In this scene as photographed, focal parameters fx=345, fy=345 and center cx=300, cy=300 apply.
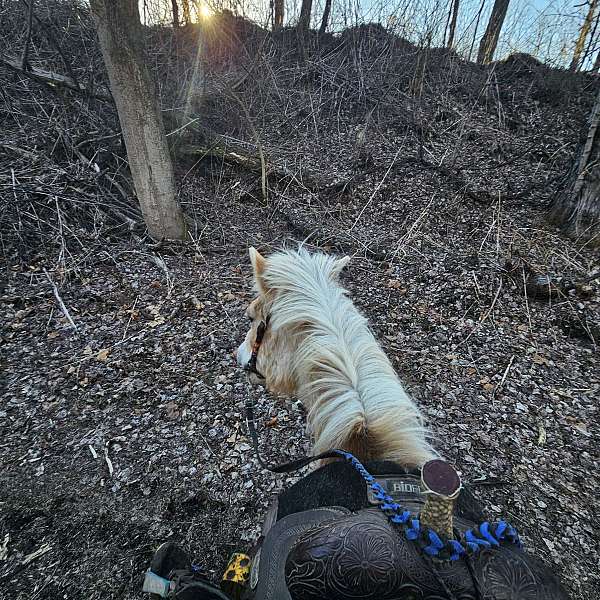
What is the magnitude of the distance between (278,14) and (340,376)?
10.9 meters

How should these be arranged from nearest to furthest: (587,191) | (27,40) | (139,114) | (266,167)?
(139,114) < (587,191) < (27,40) < (266,167)

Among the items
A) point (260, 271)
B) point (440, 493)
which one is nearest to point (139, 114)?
point (260, 271)

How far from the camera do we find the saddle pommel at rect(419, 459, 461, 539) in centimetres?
87

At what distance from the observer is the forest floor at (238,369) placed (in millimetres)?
2357

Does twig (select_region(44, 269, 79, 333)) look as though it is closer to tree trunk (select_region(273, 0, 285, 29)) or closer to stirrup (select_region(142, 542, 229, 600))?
stirrup (select_region(142, 542, 229, 600))

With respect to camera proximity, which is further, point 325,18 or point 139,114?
point 325,18

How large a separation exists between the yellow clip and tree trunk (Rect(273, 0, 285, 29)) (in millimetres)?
11312

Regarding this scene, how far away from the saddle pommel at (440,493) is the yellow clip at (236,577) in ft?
4.12

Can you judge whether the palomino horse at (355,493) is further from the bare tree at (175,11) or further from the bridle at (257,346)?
the bare tree at (175,11)

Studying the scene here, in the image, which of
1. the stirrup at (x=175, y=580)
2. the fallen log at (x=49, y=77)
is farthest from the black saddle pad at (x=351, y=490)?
the fallen log at (x=49, y=77)

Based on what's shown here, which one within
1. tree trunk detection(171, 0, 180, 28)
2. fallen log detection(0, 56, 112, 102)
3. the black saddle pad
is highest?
tree trunk detection(171, 0, 180, 28)

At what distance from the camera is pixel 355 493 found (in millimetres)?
1311

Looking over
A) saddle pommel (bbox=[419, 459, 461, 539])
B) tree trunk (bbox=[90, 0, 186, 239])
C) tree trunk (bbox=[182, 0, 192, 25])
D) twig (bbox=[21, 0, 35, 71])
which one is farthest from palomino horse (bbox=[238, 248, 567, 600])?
tree trunk (bbox=[182, 0, 192, 25])

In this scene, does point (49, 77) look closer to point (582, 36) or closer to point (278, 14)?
point (278, 14)
